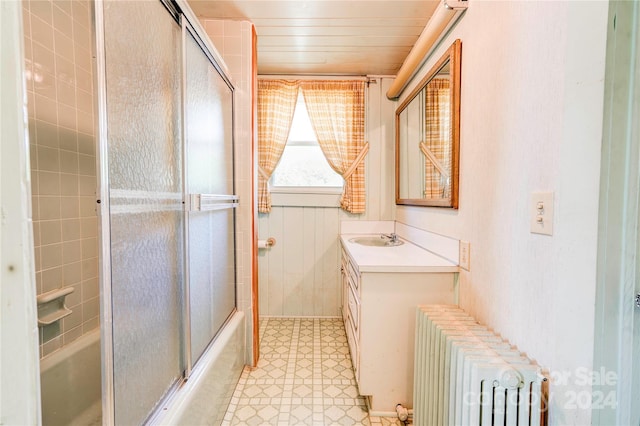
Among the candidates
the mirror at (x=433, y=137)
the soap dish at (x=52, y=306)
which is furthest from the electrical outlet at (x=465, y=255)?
the soap dish at (x=52, y=306)

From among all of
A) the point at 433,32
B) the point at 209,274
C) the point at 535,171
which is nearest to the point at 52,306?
the point at 209,274

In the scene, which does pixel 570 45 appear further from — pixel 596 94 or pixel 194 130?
pixel 194 130

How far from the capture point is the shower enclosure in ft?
2.57

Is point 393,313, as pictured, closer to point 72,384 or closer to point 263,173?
point 72,384

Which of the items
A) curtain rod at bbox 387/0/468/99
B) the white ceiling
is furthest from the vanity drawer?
the white ceiling

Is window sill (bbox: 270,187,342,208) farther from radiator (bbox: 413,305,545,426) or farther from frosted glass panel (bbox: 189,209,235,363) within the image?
radiator (bbox: 413,305,545,426)

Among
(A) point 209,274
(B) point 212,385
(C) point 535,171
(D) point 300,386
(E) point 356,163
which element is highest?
(E) point 356,163

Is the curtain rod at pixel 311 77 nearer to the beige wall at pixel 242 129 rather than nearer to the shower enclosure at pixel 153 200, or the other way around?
the beige wall at pixel 242 129

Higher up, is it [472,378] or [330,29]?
[330,29]

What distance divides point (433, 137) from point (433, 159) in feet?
0.45

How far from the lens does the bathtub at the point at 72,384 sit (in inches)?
45.8

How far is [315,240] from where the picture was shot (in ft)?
8.71

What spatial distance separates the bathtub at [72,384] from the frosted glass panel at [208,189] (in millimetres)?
437

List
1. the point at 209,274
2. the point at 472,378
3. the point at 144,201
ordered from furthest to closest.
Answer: the point at 209,274 < the point at 144,201 < the point at 472,378
